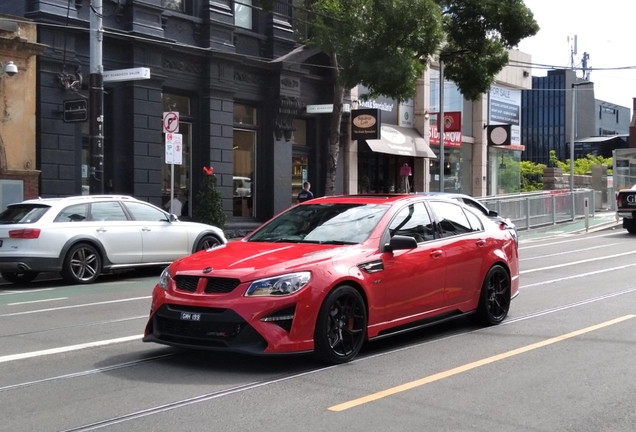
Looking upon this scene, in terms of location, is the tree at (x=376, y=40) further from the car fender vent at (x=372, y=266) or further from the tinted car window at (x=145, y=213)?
the car fender vent at (x=372, y=266)

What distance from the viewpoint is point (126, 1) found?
72.4 feet

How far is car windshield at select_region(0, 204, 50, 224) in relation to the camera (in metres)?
14.7

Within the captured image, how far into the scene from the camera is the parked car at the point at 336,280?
706 centimetres

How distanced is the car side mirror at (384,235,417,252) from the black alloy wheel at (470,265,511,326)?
1.90 meters

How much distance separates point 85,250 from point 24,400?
29.7ft

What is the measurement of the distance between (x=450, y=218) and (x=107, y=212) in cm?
842

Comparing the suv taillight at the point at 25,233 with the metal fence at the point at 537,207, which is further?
the metal fence at the point at 537,207

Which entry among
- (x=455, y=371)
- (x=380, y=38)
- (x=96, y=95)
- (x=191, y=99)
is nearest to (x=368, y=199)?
(x=455, y=371)

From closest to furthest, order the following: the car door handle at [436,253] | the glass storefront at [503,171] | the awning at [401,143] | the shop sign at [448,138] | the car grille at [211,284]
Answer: the car grille at [211,284] → the car door handle at [436,253] → the awning at [401,143] → the shop sign at [448,138] → the glass storefront at [503,171]

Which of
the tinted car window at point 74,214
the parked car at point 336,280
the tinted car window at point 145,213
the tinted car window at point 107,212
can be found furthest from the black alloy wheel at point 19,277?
the parked car at point 336,280

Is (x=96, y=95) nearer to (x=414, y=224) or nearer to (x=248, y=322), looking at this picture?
(x=414, y=224)

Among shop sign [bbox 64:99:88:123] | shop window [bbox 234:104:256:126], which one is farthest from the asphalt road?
shop window [bbox 234:104:256:126]

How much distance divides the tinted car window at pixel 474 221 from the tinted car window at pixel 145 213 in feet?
27.2

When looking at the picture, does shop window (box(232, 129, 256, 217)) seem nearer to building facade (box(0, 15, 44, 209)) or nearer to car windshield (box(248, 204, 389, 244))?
building facade (box(0, 15, 44, 209))
